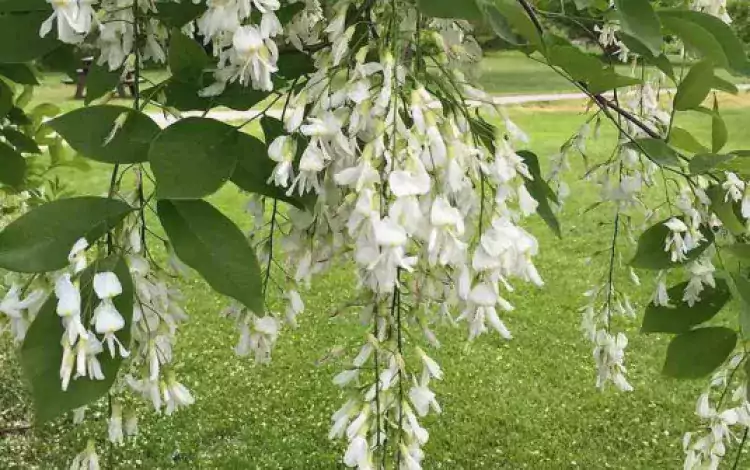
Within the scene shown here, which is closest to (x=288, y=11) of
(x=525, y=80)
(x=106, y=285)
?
(x=106, y=285)

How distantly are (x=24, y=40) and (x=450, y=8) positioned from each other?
0.55 m

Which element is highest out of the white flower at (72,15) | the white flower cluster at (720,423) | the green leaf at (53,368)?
the white flower at (72,15)

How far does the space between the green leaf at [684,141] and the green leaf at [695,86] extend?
134 millimetres

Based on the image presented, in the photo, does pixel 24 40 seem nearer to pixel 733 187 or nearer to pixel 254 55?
pixel 254 55

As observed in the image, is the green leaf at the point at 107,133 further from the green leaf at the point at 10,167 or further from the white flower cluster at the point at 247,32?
the green leaf at the point at 10,167

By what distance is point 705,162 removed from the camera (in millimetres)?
995

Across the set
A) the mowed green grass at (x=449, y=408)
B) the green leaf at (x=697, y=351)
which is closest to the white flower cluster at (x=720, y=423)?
the green leaf at (x=697, y=351)

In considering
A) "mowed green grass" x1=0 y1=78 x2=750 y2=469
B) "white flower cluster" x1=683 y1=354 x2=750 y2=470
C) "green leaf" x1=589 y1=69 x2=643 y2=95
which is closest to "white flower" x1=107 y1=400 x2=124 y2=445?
"green leaf" x1=589 y1=69 x2=643 y2=95

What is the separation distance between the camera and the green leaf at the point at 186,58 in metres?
0.96

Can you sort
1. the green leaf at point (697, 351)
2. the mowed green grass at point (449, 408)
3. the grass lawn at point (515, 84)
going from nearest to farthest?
the green leaf at point (697, 351) → the mowed green grass at point (449, 408) → the grass lawn at point (515, 84)

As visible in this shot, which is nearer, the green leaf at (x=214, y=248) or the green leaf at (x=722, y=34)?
the green leaf at (x=214, y=248)

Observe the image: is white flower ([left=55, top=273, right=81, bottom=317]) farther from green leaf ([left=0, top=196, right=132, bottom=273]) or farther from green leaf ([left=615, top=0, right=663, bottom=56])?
green leaf ([left=615, top=0, right=663, bottom=56])

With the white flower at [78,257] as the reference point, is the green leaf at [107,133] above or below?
above

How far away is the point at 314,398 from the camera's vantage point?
391 centimetres
